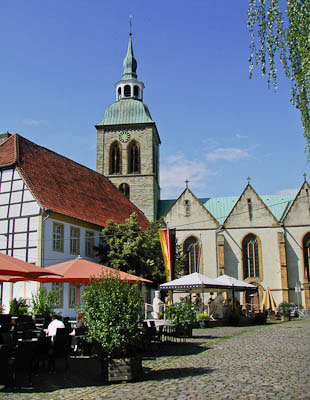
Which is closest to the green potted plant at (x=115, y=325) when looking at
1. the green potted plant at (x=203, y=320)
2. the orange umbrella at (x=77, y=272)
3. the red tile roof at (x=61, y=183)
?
the orange umbrella at (x=77, y=272)

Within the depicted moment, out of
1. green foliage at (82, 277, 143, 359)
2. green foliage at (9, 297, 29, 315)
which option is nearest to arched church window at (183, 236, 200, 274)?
green foliage at (9, 297, 29, 315)

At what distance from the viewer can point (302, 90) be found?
8.52 meters

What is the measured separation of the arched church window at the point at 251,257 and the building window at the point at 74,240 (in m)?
18.8

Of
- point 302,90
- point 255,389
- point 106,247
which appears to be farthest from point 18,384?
point 106,247

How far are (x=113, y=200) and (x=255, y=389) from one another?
101ft

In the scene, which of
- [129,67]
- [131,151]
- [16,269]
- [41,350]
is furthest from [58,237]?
[129,67]

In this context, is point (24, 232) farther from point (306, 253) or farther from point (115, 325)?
point (306, 253)

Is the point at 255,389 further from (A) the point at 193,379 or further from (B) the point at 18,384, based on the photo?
(B) the point at 18,384

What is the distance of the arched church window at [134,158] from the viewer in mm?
46719

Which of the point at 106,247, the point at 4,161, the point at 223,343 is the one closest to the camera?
the point at 223,343

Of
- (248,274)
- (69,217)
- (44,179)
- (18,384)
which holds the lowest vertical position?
(18,384)

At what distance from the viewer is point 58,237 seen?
85.0 feet

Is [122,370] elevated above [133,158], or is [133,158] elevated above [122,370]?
[133,158]

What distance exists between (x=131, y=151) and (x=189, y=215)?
9.75 metres
